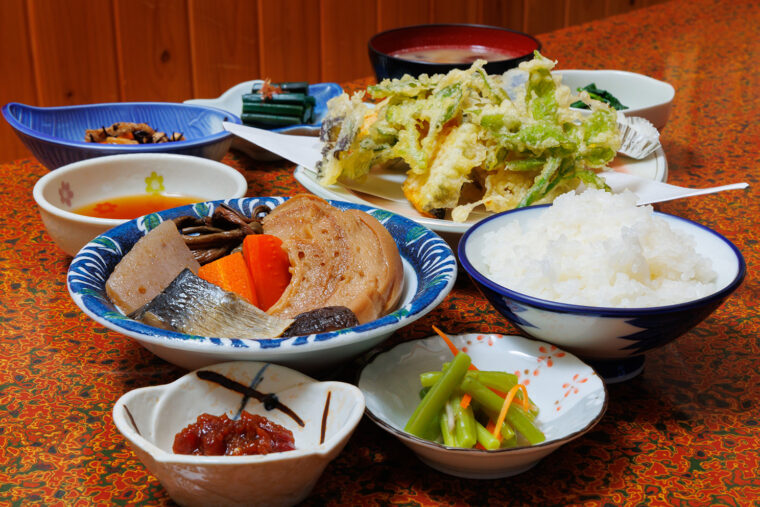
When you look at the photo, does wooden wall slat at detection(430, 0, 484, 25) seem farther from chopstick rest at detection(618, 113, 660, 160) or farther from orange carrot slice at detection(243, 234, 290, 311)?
orange carrot slice at detection(243, 234, 290, 311)

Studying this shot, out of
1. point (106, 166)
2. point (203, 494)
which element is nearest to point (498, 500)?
point (203, 494)

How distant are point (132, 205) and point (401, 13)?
10.6 feet

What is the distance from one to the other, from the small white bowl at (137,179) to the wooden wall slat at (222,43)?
2283 mm

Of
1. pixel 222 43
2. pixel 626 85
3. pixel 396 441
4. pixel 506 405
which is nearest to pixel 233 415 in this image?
pixel 396 441

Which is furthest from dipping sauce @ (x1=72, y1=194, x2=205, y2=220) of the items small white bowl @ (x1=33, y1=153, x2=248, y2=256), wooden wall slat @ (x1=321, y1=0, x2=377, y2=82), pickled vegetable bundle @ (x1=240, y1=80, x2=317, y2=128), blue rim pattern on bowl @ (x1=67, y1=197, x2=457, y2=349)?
wooden wall slat @ (x1=321, y1=0, x2=377, y2=82)

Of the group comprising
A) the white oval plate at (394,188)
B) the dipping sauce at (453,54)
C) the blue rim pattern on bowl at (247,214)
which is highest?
the dipping sauce at (453,54)

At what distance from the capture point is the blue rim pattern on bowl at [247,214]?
109cm

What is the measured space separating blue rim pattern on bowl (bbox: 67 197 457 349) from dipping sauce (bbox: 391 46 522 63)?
103cm

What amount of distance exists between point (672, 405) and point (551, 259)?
0.32m

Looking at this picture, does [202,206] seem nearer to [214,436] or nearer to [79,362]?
[79,362]

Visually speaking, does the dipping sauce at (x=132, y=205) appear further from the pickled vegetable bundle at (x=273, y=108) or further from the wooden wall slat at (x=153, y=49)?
the wooden wall slat at (x=153, y=49)

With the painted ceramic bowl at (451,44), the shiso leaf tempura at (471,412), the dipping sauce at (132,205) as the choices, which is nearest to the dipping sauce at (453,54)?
the painted ceramic bowl at (451,44)

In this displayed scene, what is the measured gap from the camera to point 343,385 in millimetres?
1067

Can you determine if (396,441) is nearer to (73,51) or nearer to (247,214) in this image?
(247,214)
